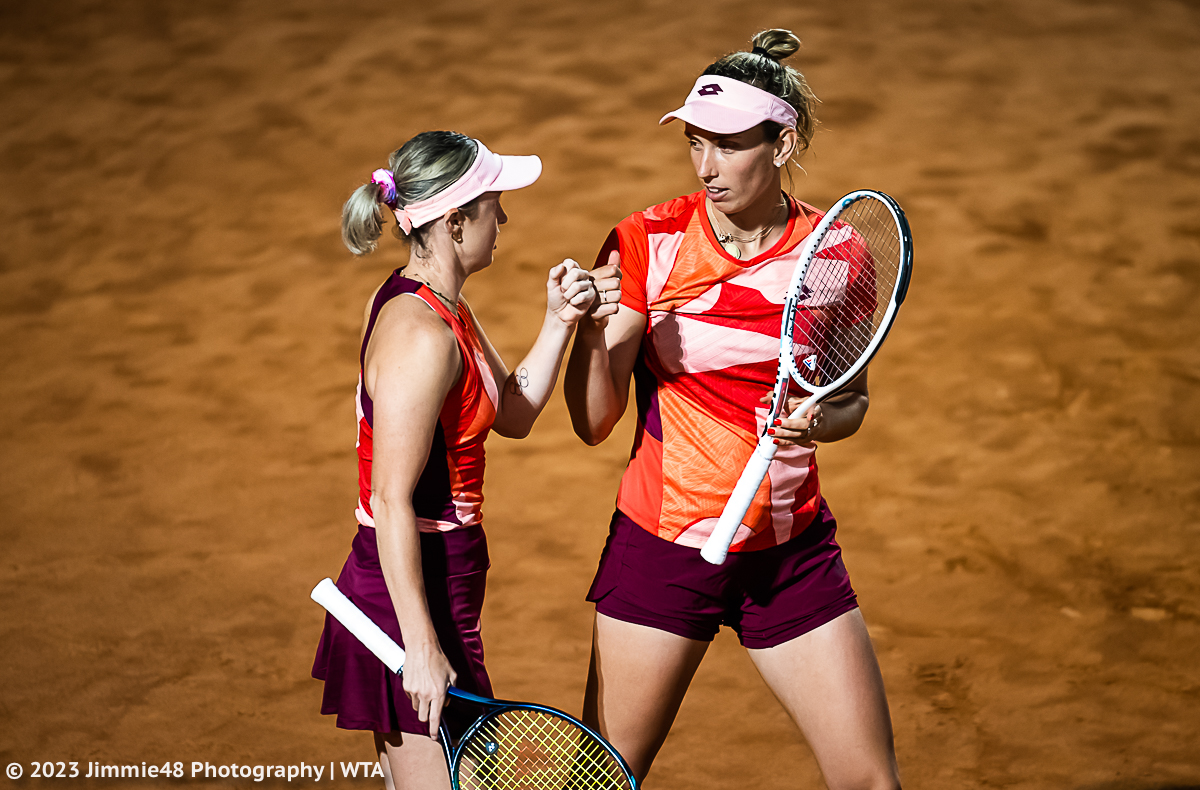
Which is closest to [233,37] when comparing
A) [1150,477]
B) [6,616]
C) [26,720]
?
[6,616]

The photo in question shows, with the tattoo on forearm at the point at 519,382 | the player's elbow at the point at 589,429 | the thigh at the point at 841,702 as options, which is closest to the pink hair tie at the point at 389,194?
the tattoo on forearm at the point at 519,382

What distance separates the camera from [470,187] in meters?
2.18

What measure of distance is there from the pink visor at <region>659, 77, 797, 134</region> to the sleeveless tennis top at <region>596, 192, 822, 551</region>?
232 mm

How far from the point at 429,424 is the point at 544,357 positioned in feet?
1.25

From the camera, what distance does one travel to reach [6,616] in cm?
446

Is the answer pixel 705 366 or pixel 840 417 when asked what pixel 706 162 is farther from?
pixel 840 417

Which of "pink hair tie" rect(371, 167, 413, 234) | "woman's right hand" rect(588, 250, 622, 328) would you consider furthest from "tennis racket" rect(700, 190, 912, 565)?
"pink hair tie" rect(371, 167, 413, 234)

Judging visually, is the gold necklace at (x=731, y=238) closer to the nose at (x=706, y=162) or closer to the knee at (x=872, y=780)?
the nose at (x=706, y=162)

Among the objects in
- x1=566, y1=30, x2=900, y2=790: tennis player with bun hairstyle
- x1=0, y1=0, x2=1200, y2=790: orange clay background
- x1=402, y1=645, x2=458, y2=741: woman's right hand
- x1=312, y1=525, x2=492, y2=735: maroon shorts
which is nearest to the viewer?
x1=402, y1=645, x2=458, y2=741: woman's right hand

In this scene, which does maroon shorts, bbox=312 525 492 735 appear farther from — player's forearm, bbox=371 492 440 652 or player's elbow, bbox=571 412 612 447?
player's elbow, bbox=571 412 612 447

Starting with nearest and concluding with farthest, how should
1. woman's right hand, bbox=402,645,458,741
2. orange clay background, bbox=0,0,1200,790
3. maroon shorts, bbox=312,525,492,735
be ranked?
woman's right hand, bbox=402,645,458,741 → maroon shorts, bbox=312,525,492,735 → orange clay background, bbox=0,0,1200,790

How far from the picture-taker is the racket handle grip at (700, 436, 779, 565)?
224 cm

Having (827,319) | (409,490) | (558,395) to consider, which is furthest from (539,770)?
(558,395)

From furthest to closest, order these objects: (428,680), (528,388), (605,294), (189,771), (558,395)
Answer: (558,395) → (189,771) → (528,388) → (605,294) → (428,680)
